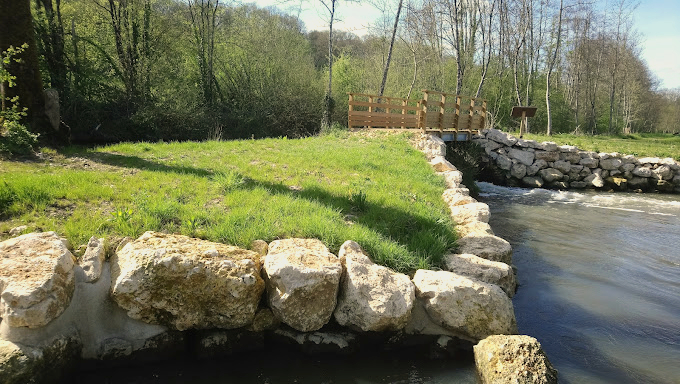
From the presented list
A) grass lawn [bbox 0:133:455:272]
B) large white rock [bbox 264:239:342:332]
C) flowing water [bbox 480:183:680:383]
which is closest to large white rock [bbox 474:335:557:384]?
flowing water [bbox 480:183:680:383]

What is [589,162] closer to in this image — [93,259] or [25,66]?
[93,259]

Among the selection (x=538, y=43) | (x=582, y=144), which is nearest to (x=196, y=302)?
(x=582, y=144)

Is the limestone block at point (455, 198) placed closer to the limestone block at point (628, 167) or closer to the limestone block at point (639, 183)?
the limestone block at point (639, 183)

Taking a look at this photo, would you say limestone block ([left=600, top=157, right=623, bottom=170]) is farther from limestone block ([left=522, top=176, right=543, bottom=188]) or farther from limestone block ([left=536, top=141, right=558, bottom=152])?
limestone block ([left=522, top=176, right=543, bottom=188])

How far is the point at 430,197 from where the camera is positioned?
265 inches

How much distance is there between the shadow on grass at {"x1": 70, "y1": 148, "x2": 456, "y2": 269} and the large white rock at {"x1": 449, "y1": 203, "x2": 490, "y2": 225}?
2.40ft

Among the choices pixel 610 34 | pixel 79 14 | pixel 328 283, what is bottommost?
pixel 328 283

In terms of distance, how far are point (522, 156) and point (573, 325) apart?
12866mm

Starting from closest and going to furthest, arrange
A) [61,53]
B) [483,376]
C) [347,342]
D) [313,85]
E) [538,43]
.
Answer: [483,376] → [347,342] → [61,53] → [313,85] → [538,43]

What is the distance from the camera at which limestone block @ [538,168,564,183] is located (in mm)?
15445

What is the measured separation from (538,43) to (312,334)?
29.2m

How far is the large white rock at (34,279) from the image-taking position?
9.14 ft

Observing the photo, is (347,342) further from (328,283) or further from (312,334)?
(328,283)

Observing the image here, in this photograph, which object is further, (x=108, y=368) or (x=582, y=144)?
(x=582, y=144)
